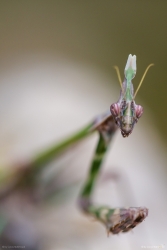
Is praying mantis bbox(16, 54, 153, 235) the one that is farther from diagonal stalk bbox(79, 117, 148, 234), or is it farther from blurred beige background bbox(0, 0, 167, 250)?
blurred beige background bbox(0, 0, 167, 250)

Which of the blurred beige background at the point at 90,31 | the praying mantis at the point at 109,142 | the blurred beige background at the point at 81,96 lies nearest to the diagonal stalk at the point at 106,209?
the praying mantis at the point at 109,142

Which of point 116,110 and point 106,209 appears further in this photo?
point 106,209

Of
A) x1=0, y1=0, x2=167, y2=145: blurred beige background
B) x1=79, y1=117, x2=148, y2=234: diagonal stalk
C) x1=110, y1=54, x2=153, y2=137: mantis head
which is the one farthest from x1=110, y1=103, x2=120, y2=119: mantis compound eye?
x1=0, y1=0, x2=167, y2=145: blurred beige background

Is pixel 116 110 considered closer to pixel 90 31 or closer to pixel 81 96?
pixel 81 96

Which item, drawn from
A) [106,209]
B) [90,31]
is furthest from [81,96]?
[106,209]

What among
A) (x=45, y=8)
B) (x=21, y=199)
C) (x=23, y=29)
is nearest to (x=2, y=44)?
(x=23, y=29)

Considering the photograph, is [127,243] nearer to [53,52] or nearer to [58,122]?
[58,122]
